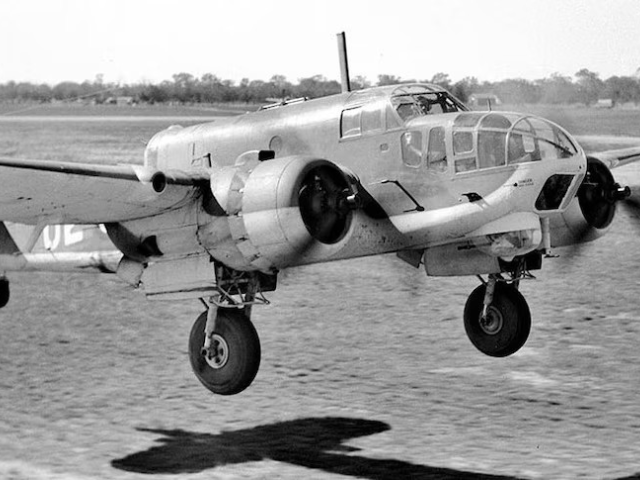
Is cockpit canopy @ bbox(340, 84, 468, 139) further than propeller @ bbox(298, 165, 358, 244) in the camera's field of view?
Yes

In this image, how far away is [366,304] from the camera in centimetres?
2311

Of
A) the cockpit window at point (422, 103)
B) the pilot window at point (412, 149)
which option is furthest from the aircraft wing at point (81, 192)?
the cockpit window at point (422, 103)

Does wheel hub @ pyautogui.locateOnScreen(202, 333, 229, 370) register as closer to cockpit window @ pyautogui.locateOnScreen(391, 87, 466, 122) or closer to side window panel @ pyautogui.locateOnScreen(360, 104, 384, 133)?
side window panel @ pyautogui.locateOnScreen(360, 104, 384, 133)

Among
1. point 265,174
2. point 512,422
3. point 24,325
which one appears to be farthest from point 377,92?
point 24,325

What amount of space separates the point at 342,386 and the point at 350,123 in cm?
471

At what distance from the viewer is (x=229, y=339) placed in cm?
1398

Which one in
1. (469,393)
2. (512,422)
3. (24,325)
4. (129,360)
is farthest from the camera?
(24,325)

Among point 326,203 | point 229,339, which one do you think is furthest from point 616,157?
point 229,339

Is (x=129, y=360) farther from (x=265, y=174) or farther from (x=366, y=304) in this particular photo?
(x=265, y=174)

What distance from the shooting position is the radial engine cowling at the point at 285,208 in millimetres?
12648

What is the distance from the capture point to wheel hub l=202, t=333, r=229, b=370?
14.0m

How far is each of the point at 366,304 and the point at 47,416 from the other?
26.8 ft

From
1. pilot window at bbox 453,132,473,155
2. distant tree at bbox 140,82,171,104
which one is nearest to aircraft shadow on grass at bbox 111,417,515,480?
pilot window at bbox 453,132,473,155

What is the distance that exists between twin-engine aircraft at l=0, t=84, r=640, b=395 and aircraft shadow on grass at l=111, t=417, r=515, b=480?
939 millimetres
